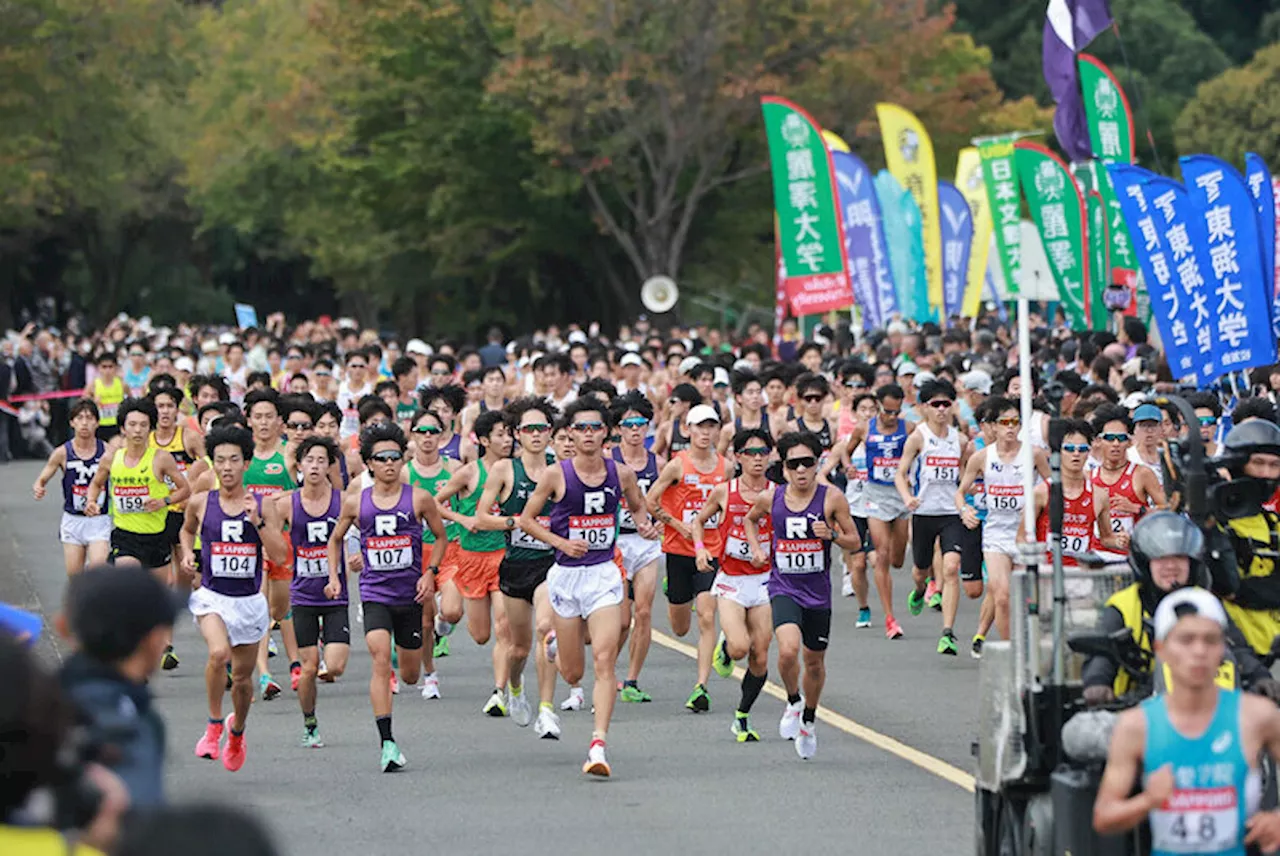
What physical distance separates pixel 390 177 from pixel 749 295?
15.5m

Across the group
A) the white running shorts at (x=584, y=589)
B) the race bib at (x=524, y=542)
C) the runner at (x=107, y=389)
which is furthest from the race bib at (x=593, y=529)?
the runner at (x=107, y=389)

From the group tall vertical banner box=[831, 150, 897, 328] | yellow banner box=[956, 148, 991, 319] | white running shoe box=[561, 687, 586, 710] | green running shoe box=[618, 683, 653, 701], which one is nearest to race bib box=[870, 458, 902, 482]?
green running shoe box=[618, 683, 653, 701]

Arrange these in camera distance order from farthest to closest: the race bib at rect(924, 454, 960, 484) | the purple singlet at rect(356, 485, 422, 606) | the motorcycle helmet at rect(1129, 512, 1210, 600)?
1. the race bib at rect(924, 454, 960, 484)
2. the purple singlet at rect(356, 485, 422, 606)
3. the motorcycle helmet at rect(1129, 512, 1210, 600)

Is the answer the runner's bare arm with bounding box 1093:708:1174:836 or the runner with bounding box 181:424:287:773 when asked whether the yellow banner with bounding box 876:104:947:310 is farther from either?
the runner's bare arm with bounding box 1093:708:1174:836

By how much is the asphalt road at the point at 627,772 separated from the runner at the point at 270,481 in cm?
29

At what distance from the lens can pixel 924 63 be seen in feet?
186

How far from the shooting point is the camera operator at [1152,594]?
8.45m

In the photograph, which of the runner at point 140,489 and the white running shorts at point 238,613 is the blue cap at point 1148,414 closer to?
the white running shorts at point 238,613

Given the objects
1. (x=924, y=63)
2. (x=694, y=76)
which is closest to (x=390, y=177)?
(x=694, y=76)

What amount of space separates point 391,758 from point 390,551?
3.73 feet

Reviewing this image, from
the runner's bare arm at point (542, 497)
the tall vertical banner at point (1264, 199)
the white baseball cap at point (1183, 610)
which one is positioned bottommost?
the white baseball cap at point (1183, 610)

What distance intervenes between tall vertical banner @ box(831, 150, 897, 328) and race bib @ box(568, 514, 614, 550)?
2316cm

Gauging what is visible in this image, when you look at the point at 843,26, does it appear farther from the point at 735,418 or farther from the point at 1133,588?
the point at 1133,588

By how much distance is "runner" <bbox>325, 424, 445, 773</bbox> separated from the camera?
1341cm
